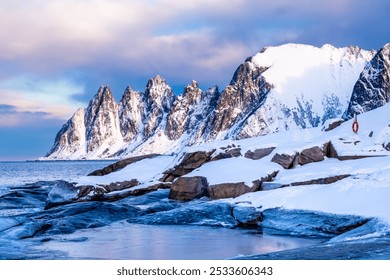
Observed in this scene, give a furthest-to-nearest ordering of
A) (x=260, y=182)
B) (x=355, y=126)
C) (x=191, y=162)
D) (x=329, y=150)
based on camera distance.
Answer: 1. (x=191, y=162)
2. (x=355, y=126)
3. (x=329, y=150)
4. (x=260, y=182)

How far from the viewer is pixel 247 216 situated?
73.8ft

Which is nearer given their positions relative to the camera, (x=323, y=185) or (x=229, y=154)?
(x=323, y=185)

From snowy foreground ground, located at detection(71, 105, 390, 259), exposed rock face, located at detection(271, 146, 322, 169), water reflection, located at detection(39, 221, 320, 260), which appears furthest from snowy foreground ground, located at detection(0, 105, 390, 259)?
water reflection, located at detection(39, 221, 320, 260)

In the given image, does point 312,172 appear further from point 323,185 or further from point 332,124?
point 332,124

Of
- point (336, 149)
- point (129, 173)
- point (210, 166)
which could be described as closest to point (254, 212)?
point (210, 166)

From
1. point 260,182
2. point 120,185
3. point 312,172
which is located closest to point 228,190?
point 260,182

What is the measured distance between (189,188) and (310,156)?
782 cm

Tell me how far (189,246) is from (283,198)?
706cm

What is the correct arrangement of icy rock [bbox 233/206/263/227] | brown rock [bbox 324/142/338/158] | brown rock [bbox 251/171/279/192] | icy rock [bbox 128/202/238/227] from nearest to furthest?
1. icy rock [bbox 233/206/263/227]
2. icy rock [bbox 128/202/238/227]
3. brown rock [bbox 251/171/279/192]
4. brown rock [bbox 324/142/338/158]

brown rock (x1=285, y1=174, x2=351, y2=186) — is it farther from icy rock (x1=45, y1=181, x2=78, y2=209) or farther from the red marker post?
icy rock (x1=45, y1=181, x2=78, y2=209)

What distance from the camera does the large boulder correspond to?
29219 mm

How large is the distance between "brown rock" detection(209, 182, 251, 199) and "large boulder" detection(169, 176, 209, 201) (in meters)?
1.08
